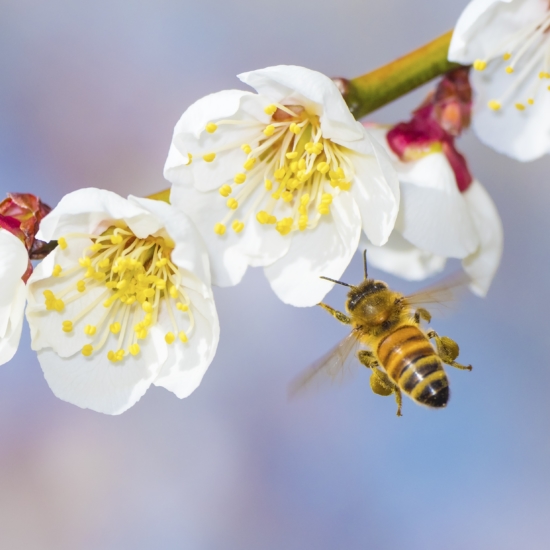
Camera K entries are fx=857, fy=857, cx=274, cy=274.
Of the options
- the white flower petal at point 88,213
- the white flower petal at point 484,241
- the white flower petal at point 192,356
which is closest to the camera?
the white flower petal at point 88,213

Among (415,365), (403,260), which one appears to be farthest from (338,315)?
(403,260)

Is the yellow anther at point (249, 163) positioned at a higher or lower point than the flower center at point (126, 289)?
higher

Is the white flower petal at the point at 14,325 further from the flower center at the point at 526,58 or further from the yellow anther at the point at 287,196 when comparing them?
the flower center at the point at 526,58

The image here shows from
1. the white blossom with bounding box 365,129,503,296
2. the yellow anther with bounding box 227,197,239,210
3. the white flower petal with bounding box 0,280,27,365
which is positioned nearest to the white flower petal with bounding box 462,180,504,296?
the white blossom with bounding box 365,129,503,296

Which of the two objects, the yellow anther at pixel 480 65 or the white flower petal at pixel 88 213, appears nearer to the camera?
the white flower petal at pixel 88 213

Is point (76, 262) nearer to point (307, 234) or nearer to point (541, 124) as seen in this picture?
point (307, 234)

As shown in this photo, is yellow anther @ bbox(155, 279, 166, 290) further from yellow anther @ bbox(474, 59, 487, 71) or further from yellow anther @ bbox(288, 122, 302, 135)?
yellow anther @ bbox(474, 59, 487, 71)

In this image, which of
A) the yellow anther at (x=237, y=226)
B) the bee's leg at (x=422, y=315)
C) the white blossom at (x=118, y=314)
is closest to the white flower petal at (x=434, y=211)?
the bee's leg at (x=422, y=315)

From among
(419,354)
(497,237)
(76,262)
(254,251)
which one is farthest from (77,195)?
(497,237)
